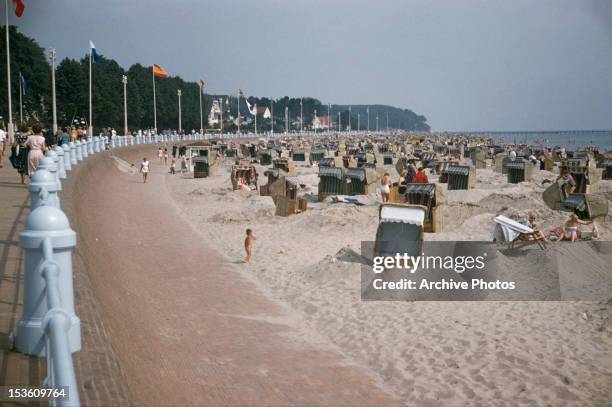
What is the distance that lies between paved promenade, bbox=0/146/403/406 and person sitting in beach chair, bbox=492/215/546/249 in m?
5.84

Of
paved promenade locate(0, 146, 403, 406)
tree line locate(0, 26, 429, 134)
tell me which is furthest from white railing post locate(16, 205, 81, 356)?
tree line locate(0, 26, 429, 134)

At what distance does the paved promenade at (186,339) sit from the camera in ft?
20.7

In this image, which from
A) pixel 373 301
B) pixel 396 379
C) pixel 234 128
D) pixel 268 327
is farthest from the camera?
pixel 234 128

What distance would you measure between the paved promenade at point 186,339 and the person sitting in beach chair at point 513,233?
5.84 meters

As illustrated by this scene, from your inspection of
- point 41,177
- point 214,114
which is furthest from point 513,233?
point 214,114

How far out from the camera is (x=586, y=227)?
17.4 metres

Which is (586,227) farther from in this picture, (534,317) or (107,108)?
(107,108)

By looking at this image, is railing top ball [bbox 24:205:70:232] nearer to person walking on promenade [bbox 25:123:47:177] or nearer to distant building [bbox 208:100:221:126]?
person walking on promenade [bbox 25:123:47:177]

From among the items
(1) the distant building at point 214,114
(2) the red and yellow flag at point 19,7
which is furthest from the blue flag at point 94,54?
(1) the distant building at point 214,114

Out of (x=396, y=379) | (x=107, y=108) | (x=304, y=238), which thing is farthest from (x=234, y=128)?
(x=396, y=379)

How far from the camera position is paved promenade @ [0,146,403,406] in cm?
632

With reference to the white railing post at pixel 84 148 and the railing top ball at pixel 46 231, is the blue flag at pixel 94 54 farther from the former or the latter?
the railing top ball at pixel 46 231

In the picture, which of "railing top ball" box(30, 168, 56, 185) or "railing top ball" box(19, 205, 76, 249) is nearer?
"railing top ball" box(19, 205, 76, 249)

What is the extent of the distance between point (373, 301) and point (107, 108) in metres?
76.2
